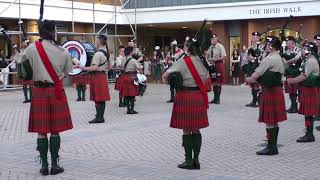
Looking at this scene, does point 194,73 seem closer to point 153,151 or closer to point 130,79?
point 153,151

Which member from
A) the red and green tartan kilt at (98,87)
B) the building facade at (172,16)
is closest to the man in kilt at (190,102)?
the red and green tartan kilt at (98,87)

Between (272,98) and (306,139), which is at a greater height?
(272,98)

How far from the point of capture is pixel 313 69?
334 inches

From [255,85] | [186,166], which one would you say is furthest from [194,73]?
[255,85]

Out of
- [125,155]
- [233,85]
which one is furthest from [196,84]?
[233,85]

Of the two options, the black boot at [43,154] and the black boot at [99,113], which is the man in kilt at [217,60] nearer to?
the black boot at [99,113]

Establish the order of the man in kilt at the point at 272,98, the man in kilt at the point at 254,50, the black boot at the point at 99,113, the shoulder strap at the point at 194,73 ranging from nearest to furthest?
the shoulder strap at the point at 194,73 → the man in kilt at the point at 272,98 → the man in kilt at the point at 254,50 → the black boot at the point at 99,113

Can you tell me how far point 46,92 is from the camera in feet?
21.8

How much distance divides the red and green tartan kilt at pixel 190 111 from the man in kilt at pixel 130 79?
589 cm

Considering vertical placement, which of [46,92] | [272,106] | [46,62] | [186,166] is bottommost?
[186,166]

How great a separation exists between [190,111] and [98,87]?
4.64 metres

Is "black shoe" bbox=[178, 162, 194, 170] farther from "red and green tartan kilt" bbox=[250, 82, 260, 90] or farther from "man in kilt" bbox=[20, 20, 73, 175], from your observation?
"red and green tartan kilt" bbox=[250, 82, 260, 90]

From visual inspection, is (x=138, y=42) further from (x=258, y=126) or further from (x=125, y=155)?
(x=125, y=155)

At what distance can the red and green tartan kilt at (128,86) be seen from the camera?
12773 mm
